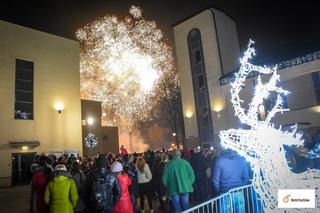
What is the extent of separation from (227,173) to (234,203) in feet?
2.91

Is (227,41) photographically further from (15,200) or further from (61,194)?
(61,194)

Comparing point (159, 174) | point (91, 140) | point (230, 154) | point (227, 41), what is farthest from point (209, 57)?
point (230, 154)

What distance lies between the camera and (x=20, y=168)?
69.2 ft

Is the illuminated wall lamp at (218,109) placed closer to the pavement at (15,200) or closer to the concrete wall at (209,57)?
the concrete wall at (209,57)

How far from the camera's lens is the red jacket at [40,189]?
7160 millimetres

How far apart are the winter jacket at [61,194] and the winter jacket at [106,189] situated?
374 mm

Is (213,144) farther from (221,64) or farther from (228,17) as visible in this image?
(228,17)

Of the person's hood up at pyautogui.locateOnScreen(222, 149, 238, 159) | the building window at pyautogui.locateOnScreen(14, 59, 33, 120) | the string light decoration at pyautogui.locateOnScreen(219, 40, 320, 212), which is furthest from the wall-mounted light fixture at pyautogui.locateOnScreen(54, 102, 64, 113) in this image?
the string light decoration at pyautogui.locateOnScreen(219, 40, 320, 212)

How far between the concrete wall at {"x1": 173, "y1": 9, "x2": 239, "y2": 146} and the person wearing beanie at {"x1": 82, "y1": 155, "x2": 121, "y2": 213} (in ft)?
77.3

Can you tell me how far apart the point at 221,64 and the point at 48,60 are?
1513 cm

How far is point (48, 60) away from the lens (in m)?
24.3

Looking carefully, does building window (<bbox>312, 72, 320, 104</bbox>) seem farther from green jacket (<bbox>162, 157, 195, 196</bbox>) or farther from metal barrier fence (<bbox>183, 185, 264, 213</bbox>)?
green jacket (<bbox>162, 157, 195, 196</bbox>)

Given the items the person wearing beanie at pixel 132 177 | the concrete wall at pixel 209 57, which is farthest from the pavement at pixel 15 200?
the concrete wall at pixel 209 57

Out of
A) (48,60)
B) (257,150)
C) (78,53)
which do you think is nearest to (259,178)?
(257,150)
